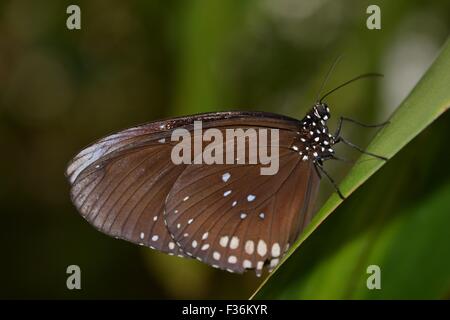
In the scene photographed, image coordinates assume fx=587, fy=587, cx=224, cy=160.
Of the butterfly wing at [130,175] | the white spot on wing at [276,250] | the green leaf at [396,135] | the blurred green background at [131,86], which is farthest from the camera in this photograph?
the blurred green background at [131,86]

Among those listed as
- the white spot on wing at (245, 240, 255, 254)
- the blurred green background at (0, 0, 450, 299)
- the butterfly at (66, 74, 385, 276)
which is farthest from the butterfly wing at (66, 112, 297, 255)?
the blurred green background at (0, 0, 450, 299)

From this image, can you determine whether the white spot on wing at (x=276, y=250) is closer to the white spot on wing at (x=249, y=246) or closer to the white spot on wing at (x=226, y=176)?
the white spot on wing at (x=249, y=246)

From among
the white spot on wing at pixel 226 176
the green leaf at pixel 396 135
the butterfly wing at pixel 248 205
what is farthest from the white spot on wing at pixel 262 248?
the green leaf at pixel 396 135

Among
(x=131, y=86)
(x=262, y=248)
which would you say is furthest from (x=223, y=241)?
(x=131, y=86)

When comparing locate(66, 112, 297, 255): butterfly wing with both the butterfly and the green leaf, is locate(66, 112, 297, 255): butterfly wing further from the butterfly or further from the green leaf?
the green leaf

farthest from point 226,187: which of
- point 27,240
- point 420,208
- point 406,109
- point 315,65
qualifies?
point 27,240

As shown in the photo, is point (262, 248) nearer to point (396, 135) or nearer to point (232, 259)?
point (232, 259)
